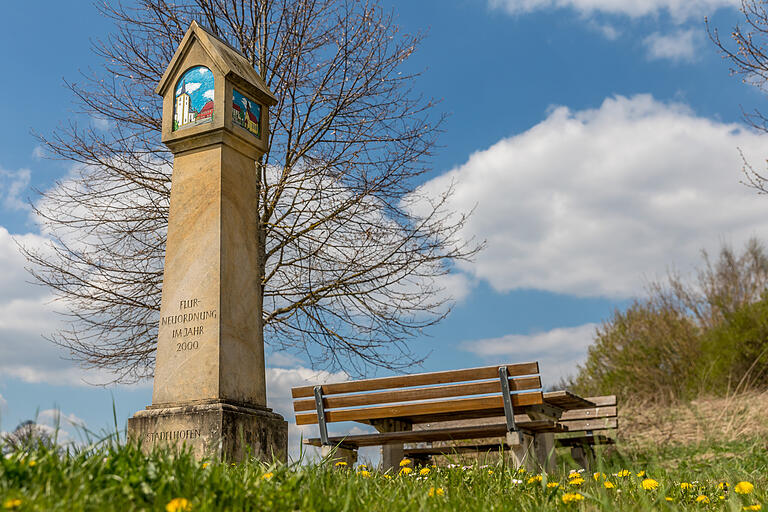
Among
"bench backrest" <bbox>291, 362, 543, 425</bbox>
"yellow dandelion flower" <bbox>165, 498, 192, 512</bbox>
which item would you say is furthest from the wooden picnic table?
"yellow dandelion flower" <bbox>165, 498, 192, 512</bbox>

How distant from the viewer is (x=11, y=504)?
5.92 ft

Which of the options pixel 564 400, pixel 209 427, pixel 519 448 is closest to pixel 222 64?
pixel 209 427

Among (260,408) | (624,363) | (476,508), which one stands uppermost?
(624,363)

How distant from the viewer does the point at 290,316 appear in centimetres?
994

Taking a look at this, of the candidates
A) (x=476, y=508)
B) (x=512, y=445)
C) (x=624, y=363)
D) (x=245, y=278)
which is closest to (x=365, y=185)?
(x=245, y=278)

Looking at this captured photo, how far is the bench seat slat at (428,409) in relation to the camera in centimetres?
574

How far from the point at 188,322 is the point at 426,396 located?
2223 mm

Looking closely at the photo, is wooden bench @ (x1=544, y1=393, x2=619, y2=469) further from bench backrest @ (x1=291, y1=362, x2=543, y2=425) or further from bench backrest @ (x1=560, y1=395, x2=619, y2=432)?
bench backrest @ (x1=291, y1=362, x2=543, y2=425)

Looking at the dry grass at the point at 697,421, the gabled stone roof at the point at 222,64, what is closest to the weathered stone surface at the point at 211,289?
the gabled stone roof at the point at 222,64

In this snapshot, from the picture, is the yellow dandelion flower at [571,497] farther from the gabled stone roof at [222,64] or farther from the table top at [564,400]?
the gabled stone roof at [222,64]

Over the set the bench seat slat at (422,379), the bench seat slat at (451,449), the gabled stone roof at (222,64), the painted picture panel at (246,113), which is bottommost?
the bench seat slat at (451,449)

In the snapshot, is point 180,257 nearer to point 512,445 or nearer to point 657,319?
point 512,445

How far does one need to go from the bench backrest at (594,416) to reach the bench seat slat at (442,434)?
211 centimetres

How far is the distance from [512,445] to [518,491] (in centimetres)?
228
